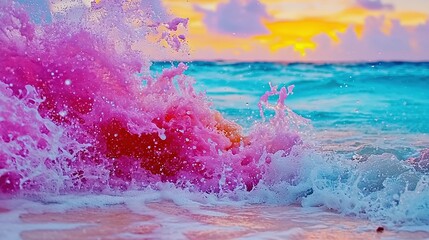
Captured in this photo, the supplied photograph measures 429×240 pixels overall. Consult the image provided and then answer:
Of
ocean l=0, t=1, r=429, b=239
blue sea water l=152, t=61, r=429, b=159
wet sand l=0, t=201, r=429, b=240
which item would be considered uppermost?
blue sea water l=152, t=61, r=429, b=159

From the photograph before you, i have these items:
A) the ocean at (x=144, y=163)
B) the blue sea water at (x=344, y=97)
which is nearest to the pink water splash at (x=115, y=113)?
the ocean at (x=144, y=163)

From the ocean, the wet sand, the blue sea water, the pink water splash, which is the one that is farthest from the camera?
the blue sea water

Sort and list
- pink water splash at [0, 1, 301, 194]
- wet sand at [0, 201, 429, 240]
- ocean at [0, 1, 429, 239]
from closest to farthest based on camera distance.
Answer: wet sand at [0, 201, 429, 240]
ocean at [0, 1, 429, 239]
pink water splash at [0, 1, 301, 194]

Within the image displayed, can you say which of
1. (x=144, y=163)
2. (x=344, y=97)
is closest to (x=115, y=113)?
(x=144, y=163)

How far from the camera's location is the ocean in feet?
12.5

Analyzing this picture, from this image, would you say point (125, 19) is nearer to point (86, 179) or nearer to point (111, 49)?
point (111, 49)

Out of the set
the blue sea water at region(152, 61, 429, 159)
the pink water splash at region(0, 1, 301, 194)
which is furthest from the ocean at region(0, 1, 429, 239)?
the blue sea water at region(152, 61, 429, 159)

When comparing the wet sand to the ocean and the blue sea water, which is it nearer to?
the ocean

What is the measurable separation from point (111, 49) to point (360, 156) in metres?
2.96

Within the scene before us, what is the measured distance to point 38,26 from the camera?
17.3 feet

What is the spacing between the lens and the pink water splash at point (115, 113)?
190 inches

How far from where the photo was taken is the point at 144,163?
16.4 feet

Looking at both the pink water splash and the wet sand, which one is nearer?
the wet sand

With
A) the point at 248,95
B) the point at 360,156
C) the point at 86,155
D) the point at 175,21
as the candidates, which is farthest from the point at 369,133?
the point at 248,95
